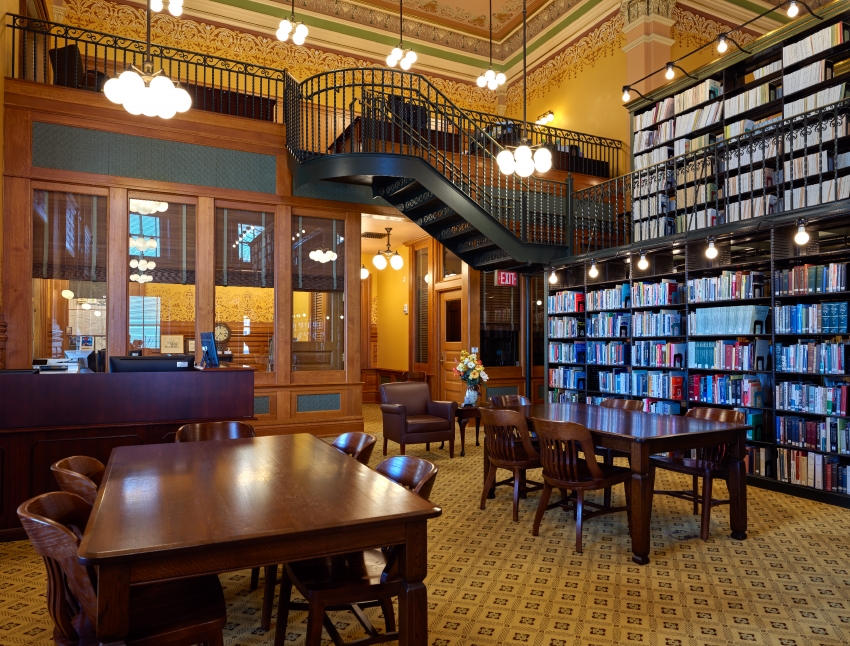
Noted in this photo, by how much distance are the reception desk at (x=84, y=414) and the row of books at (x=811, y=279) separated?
16.9 ft

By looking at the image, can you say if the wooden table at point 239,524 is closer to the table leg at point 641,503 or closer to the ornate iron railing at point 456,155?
the table leg at point 641,503

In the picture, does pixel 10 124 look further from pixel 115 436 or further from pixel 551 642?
pixel 551 642

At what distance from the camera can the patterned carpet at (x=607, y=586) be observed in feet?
9.36

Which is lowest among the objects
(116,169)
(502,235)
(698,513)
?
(698,513)

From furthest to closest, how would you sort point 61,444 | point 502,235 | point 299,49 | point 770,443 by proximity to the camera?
point 299,49, point 502,235, point 770,443, point 61,444

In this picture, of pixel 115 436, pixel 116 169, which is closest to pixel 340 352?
pixel 116 169

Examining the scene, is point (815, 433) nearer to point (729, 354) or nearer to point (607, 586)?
point (729, 354)

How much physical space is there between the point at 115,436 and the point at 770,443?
19.4 ft

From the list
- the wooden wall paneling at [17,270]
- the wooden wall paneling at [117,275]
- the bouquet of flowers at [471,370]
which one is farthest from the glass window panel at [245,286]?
the bouquet of flowers at [471,370]

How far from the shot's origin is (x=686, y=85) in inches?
320

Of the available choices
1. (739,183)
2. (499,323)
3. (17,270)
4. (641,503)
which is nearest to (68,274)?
(17,270)

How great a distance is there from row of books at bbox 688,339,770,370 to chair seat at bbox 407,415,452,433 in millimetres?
2930

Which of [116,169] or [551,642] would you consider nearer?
[551,642]

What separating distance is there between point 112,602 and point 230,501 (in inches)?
22.3
